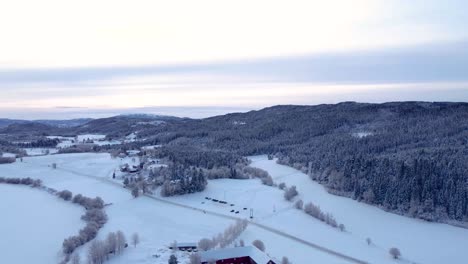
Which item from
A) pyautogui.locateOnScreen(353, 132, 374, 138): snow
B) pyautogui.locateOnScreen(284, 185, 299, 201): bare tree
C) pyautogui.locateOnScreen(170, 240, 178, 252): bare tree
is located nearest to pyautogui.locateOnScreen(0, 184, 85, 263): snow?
pyautogui.locateOnScreen(170, 240, 178, 252): bare tree

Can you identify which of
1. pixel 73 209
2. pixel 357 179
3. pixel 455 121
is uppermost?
pixel 455 121

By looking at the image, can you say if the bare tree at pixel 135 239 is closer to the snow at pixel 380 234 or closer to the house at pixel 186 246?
the house at pixel 186 246

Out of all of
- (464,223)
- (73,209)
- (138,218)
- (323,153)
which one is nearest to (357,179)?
(464,223)

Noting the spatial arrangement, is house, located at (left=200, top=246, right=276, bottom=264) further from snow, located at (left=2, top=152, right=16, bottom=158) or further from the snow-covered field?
snow, located at (left=2, top=152, right=16, bottom=158)

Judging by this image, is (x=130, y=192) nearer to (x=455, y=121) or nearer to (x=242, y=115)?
(x=455, y=121)

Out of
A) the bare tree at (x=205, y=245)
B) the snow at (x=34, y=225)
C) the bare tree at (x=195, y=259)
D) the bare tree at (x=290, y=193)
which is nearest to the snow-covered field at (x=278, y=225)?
the bare tree at (x=290, y=193)

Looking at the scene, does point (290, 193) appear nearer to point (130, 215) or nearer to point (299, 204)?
point (299, 204)
